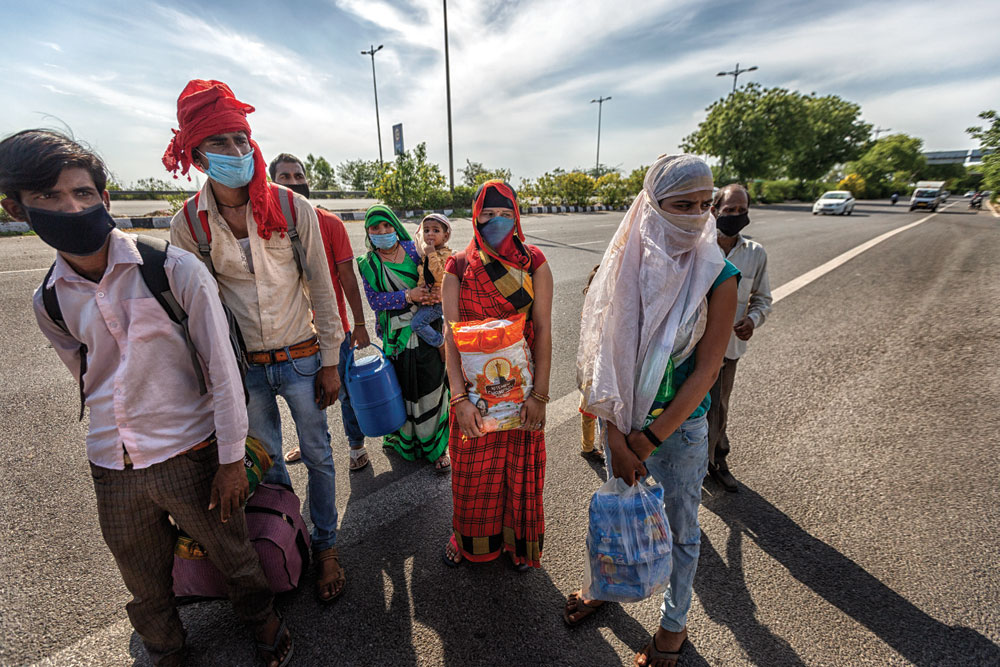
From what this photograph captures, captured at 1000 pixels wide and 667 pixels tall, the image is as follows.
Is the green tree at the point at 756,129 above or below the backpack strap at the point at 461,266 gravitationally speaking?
above

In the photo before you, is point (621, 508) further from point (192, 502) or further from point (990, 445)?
point (990, 445)

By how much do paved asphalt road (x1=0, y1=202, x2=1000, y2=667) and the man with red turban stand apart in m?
0.45

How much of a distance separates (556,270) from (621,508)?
24.6ft

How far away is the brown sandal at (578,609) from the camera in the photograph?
1944mm

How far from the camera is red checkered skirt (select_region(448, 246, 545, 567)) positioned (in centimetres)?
216

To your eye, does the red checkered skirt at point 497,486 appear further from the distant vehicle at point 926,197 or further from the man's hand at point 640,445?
the distant vehicle at point 926,197

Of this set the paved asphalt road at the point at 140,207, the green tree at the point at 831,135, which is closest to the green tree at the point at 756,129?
the green tree at the point at 831,135

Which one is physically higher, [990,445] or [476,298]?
[476,298]

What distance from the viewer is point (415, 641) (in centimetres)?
188

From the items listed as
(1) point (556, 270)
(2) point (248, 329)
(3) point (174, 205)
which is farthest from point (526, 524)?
(3) point (174, 205)

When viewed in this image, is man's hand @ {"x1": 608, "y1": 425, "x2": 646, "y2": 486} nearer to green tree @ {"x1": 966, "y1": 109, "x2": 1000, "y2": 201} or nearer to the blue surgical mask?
the blue surgical mask

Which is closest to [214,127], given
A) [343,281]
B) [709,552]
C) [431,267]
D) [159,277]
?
[159,277]

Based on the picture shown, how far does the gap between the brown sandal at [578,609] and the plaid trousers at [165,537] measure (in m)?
1.30

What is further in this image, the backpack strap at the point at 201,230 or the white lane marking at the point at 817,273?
the white lane marking at the point at 817,273
